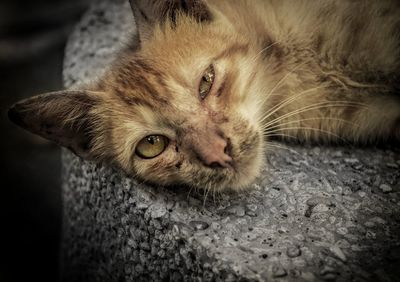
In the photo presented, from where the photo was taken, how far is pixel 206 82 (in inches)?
62.0

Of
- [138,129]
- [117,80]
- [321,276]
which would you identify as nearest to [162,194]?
[138,129]

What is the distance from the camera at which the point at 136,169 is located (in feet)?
5.38

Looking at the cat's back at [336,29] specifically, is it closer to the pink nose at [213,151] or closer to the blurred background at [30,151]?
the pink nose at [213,151]

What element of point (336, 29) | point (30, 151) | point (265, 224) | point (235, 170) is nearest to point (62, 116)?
point (235, 170)

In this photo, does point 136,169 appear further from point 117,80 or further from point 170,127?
point 117,80

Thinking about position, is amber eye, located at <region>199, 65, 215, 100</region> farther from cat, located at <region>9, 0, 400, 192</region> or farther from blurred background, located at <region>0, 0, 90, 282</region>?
blurred background, located at <region>0, 0, 90, 282</region>

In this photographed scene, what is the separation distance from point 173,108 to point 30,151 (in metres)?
2.49

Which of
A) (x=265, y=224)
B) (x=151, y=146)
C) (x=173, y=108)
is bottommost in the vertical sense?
(x=265, y=224)

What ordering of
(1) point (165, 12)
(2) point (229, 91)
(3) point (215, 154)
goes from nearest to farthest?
(3) point (215, 154)
(2) point (229, 91)
(1) point (165, 12)

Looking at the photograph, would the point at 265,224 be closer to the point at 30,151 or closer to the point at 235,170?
the point at 235,170

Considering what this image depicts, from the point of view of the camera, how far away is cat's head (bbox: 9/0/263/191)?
1.49m

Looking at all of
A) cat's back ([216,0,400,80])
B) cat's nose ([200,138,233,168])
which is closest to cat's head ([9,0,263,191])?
cat's nose ([200,138,233,168])

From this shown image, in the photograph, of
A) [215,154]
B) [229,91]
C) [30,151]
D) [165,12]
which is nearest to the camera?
[215,154]

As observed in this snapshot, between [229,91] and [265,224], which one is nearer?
[265,224]
